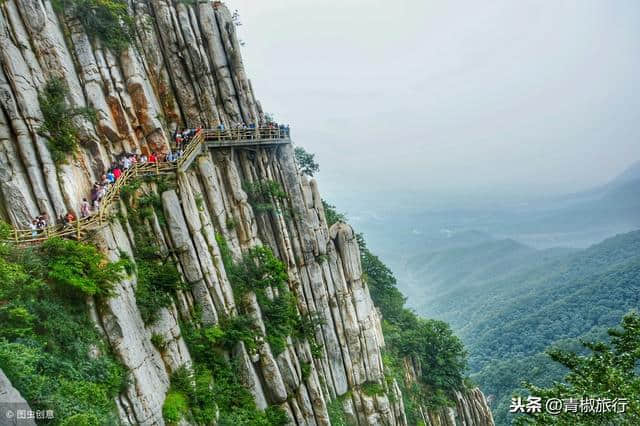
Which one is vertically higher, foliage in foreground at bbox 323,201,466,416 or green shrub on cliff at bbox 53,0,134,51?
green shrub on cliff at bbox 53,0,134,51

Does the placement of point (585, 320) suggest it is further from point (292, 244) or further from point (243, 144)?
point (243, 144)

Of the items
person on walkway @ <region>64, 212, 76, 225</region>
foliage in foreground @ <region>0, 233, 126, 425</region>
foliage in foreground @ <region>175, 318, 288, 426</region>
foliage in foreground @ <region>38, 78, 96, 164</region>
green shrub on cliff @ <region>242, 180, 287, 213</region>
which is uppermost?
foliage in foreground @ <region>38, 78, 96, 164</region>

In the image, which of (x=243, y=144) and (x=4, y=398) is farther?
(x=243, y=144)

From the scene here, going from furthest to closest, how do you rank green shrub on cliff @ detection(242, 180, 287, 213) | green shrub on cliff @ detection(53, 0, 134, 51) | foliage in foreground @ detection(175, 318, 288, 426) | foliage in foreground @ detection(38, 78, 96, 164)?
green shrub on cliff @ detection(242, 180, 287, 213), green shrub on cliff @ detection(53, 0, 134, 51), foliage in foreground @ detection(38, 78, 96, 164), foliage in foreground @ detection(175, 318, 288, 426)

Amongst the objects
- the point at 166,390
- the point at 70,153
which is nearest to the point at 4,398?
the point at 166,390

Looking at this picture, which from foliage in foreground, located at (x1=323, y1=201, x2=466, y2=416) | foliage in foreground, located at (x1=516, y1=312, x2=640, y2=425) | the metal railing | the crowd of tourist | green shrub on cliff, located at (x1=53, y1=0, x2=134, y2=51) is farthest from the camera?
foliage in foreground, located at (x1=323, y1=201, x2=466, y2=416)

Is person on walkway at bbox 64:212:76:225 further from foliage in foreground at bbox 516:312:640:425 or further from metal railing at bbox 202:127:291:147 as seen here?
foliage in foreground at bbox 516:312:640:425

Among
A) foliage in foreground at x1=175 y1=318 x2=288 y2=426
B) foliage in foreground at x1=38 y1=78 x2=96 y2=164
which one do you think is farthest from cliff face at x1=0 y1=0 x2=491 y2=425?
foliage in foreground at x1=175 y1=318 x2=288 y2=426
